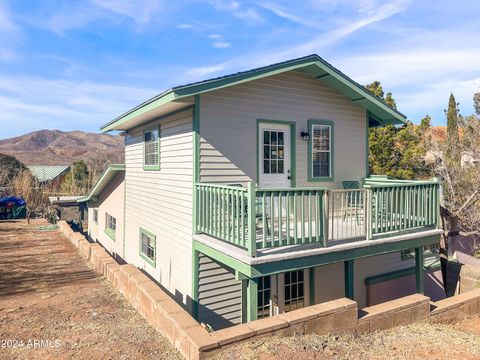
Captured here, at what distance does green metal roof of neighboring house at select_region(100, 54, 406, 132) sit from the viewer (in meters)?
6.08

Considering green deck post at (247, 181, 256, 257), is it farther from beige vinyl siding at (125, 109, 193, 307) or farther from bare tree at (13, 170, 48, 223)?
bare tree at (13, 170, 48, 223)

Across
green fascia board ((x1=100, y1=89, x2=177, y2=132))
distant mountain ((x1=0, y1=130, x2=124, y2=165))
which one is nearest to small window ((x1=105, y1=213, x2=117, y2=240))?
green fascia board ((x1=100, y1=89, x2=177, y2=132))

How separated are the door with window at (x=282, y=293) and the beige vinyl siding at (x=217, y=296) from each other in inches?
27.9

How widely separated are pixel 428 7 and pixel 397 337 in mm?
8687

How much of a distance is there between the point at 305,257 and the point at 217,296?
2424 mm

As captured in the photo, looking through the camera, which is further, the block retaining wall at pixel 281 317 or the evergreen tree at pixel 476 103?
the evergreen tree at pixel 476 103

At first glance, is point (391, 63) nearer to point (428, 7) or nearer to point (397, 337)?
point (428, 7)

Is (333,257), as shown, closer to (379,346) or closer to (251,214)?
(379,346)

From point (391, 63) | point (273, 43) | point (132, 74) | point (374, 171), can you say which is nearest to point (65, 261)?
point (273, 43)

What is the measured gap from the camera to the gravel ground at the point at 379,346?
4.09m

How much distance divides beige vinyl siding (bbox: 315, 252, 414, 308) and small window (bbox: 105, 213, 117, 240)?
8.31 metres

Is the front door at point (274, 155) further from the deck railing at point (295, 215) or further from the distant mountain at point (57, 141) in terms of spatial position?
the distant mountain at point (57, 141)

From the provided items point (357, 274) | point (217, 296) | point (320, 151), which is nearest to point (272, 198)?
point (217, 296)

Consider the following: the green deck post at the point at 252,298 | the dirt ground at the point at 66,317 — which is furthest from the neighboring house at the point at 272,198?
the dirt ground at the point at 66,317
